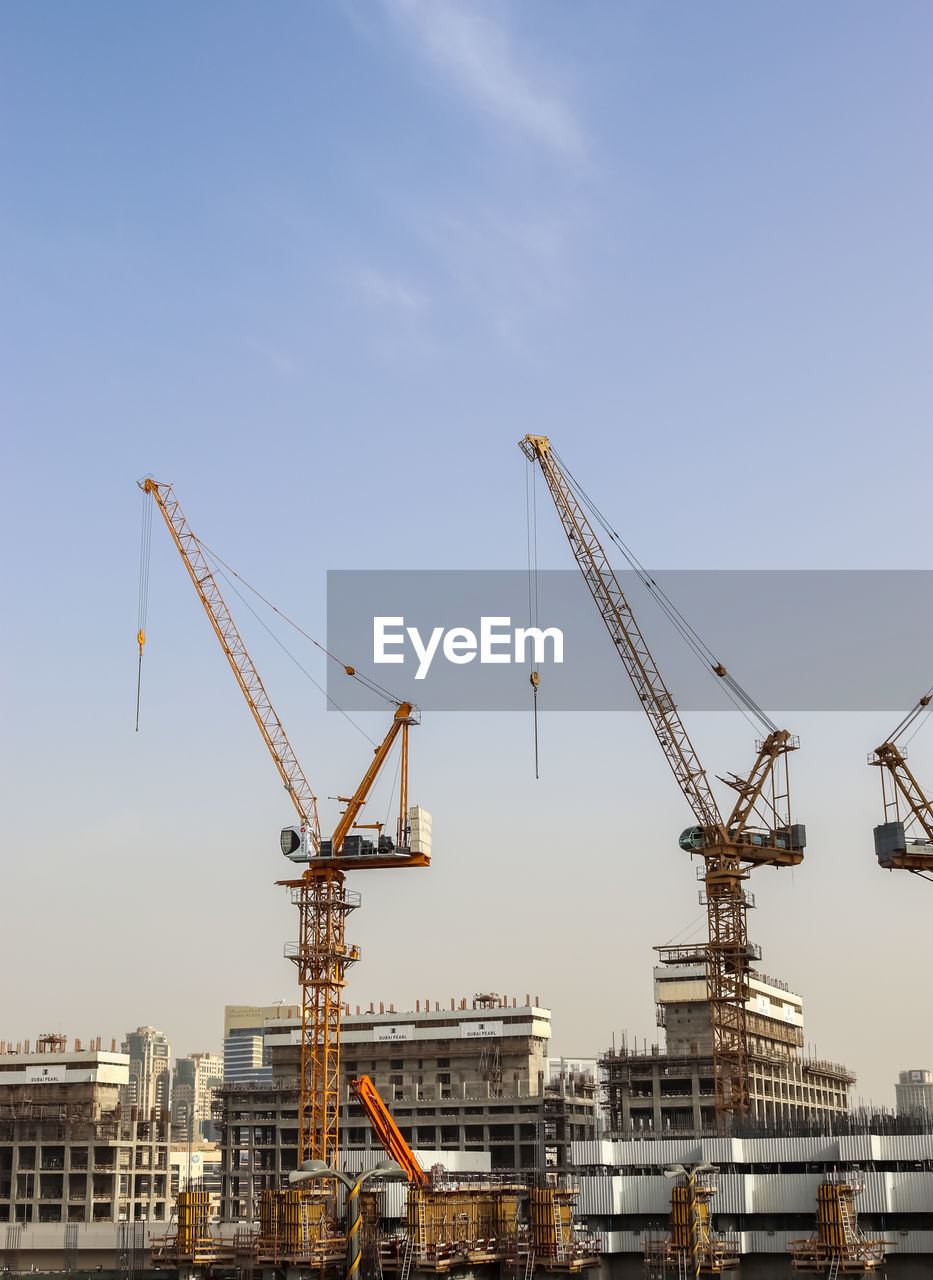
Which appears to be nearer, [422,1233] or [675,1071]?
[422,1233]

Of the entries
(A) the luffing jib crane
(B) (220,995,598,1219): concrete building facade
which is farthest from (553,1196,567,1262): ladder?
(B) (220,995,598,1219): concrete building facade

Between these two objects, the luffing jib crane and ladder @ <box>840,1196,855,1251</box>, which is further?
the luffing jib crane

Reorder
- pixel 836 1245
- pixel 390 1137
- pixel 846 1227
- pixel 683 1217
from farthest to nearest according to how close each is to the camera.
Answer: pixel 390 1137
pixel 683 1217
pixel 846 1227
pixel 836 1245

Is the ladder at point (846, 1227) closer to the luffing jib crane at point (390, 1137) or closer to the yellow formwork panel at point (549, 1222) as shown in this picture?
the yellow formwork panel at point (549, 1222)

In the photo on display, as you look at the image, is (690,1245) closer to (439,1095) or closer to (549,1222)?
(549,1222)

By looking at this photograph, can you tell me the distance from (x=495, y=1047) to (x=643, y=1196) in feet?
269

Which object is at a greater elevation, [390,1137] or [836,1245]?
[390,1137]

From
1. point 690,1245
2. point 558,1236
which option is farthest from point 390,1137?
point 690,1245

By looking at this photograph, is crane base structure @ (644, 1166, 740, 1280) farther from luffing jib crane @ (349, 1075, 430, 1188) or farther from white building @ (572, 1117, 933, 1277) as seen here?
luffing jib crane @ (349, 1075, 430, 1188)

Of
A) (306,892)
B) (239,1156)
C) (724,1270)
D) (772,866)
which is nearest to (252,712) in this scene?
(306,892)

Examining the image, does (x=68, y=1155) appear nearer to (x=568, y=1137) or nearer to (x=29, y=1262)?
(x=29, y=1262)

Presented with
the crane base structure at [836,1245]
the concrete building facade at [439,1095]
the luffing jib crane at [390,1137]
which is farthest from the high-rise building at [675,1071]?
the crane base structure at [836,1245]

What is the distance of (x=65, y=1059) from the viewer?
646 feet

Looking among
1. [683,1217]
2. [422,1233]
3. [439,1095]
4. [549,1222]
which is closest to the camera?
[683,1217]
